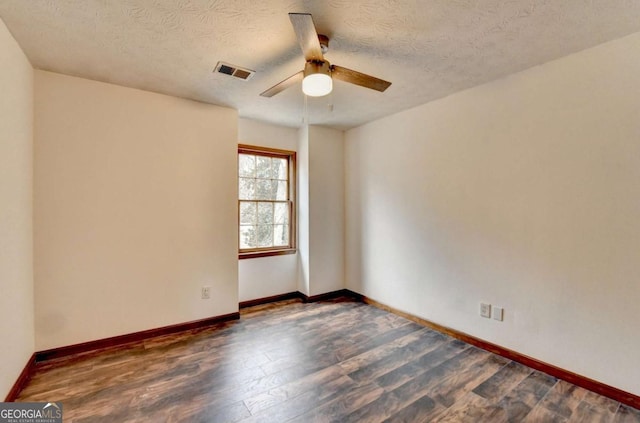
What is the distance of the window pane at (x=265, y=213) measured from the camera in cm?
404

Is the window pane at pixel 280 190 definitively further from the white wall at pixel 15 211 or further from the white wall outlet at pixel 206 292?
the white wall at pixel 15 211

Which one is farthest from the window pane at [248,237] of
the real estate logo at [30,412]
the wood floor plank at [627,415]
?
the wood floor plank at [627,415]

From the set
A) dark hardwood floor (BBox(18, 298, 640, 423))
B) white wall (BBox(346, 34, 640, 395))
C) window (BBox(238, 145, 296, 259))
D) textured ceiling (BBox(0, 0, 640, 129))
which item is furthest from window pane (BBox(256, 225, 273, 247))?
textured ceiling (BBox(0, 0, 640, 129))

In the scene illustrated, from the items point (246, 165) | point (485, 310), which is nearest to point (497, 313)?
point (485, 310)

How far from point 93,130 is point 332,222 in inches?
115

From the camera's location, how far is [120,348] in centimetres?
269

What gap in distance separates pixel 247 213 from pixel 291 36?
7.97ft

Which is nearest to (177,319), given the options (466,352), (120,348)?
(120,348)

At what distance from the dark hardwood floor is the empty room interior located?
2 cm

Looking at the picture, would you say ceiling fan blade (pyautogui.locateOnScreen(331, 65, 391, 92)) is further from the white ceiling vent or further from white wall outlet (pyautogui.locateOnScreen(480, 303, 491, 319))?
white wall outlet (pyautogui.locateOnScreen(480, 303, 491, 319))

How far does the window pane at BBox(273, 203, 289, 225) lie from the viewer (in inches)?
165

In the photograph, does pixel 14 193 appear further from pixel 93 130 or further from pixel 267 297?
pixel 267 297

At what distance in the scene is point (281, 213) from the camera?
4246 millimetres

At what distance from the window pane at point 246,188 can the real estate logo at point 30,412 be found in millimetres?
2577
